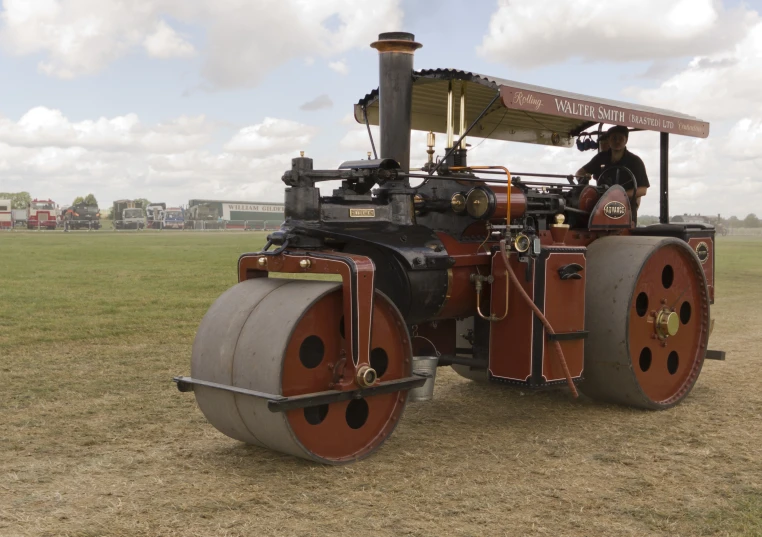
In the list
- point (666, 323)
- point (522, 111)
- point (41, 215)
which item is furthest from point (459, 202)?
point (41, 215)

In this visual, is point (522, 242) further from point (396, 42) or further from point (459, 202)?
point (396, 42)

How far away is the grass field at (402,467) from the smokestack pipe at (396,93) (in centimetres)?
180

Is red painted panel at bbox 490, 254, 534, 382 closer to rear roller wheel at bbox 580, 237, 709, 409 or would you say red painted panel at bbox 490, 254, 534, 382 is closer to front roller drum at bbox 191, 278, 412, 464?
rear roller wheel at bbox 580, 237, 709, 409

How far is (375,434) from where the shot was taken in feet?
16.2

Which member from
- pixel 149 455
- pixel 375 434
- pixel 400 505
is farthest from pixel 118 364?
pixel 400 505

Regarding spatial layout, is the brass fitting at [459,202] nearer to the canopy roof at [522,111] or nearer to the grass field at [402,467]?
the canopy roof at [522,111]

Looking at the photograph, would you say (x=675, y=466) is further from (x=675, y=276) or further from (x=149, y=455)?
(x=149, y=455)

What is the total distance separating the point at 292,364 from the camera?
4453 mm

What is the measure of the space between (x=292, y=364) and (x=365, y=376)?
42cm

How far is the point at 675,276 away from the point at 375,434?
2785mm

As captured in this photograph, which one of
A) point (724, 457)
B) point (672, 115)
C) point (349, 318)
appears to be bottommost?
point (724, 457)

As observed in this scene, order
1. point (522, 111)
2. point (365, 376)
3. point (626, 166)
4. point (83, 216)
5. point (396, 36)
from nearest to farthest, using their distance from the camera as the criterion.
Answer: point (365, 376) < point (396, 36) < point (522, 111) < point (626, 166) < point (83, 216)

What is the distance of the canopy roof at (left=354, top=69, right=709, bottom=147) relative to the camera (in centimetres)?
579

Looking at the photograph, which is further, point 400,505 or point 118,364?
point 118,364
